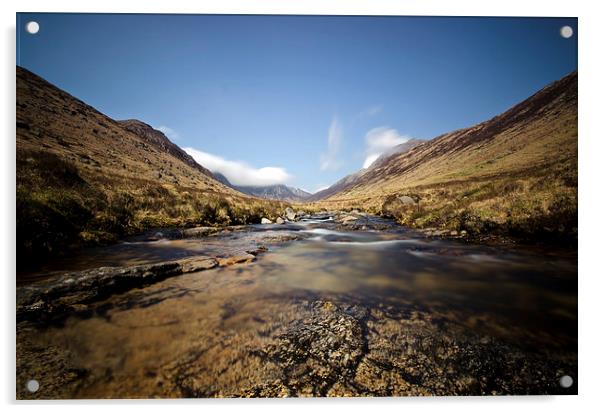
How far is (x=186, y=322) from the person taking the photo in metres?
3.24

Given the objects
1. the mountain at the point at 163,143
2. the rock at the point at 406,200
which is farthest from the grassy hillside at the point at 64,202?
the mountain at the point at 163,143

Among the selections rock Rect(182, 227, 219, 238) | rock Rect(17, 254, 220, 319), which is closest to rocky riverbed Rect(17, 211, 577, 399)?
rock Rect(17, 254, 220, 319)

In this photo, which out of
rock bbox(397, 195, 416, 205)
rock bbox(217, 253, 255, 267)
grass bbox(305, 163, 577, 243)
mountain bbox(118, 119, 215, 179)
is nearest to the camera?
grass bbox(305, 163, 577, 243)

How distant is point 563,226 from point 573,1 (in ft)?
13.3

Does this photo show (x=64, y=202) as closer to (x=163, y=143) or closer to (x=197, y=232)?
(x=197, y=232)

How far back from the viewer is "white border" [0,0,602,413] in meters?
3.29

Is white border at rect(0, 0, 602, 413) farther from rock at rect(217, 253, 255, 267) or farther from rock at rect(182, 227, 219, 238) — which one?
rock at rect(182, 227, 219, 238)

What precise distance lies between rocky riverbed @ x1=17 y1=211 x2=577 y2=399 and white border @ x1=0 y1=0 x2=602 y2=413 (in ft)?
1.11

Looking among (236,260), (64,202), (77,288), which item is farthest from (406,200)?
(77,288)
